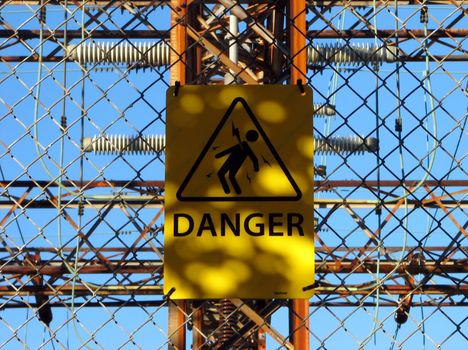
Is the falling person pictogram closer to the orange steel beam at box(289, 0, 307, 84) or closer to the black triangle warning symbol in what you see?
the black triangle warning symbol

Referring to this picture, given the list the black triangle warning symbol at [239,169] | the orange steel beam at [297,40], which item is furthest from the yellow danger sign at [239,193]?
the orange steel beam at [297,40]

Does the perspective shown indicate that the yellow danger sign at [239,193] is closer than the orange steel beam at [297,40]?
Yes

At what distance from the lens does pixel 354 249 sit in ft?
48.6

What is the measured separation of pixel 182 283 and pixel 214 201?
302 mm

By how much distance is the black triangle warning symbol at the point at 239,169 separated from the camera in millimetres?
3590

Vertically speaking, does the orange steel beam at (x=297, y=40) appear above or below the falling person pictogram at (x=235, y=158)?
above

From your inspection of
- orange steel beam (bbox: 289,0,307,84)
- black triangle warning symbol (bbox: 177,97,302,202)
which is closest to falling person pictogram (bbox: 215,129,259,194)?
black triangle warning symbol (bbox: 177,97,302,202)

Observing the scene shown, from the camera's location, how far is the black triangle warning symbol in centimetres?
359

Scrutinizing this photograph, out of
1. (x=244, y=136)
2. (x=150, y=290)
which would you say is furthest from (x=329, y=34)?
(x=244, y=136)

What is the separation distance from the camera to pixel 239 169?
361 cm

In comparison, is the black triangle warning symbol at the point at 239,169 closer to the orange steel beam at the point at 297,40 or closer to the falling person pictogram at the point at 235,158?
the falling person pictogram at the point at 235,158

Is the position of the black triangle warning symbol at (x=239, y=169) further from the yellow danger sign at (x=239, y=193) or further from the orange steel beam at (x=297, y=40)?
the orange steel beam at (x=297, y=40)

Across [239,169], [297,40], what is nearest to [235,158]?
[239,169]

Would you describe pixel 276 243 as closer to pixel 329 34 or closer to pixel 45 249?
pixel 329 34
